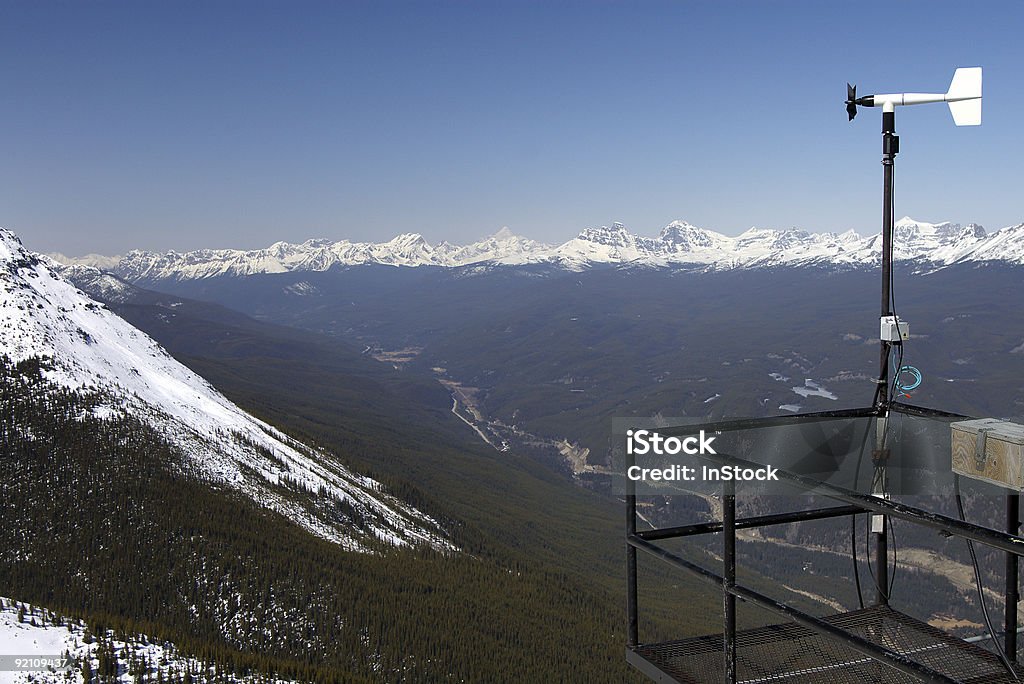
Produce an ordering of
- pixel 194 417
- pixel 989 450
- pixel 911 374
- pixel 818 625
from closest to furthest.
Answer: pixel 818 625, pixel 989 450, pixel 911 374, pixel 194 417

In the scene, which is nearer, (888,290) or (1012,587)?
(1012,587)

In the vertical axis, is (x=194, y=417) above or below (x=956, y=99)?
below

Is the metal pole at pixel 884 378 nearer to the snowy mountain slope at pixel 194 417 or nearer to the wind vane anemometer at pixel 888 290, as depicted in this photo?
the wind vane anemometer at pixel 888 290

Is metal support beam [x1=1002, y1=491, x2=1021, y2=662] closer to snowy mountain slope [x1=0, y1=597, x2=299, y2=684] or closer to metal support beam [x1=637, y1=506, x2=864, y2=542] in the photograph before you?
metal support beam [x1=637, y1=506, x2=864, y2=542]

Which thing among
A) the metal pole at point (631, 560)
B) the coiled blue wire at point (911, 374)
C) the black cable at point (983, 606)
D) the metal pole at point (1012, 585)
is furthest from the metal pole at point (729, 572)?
the coiled blue wire at point (911, 374)

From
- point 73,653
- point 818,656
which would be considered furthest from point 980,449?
point 73,653

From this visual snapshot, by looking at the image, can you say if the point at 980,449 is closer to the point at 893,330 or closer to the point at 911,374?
the point at 911,374
